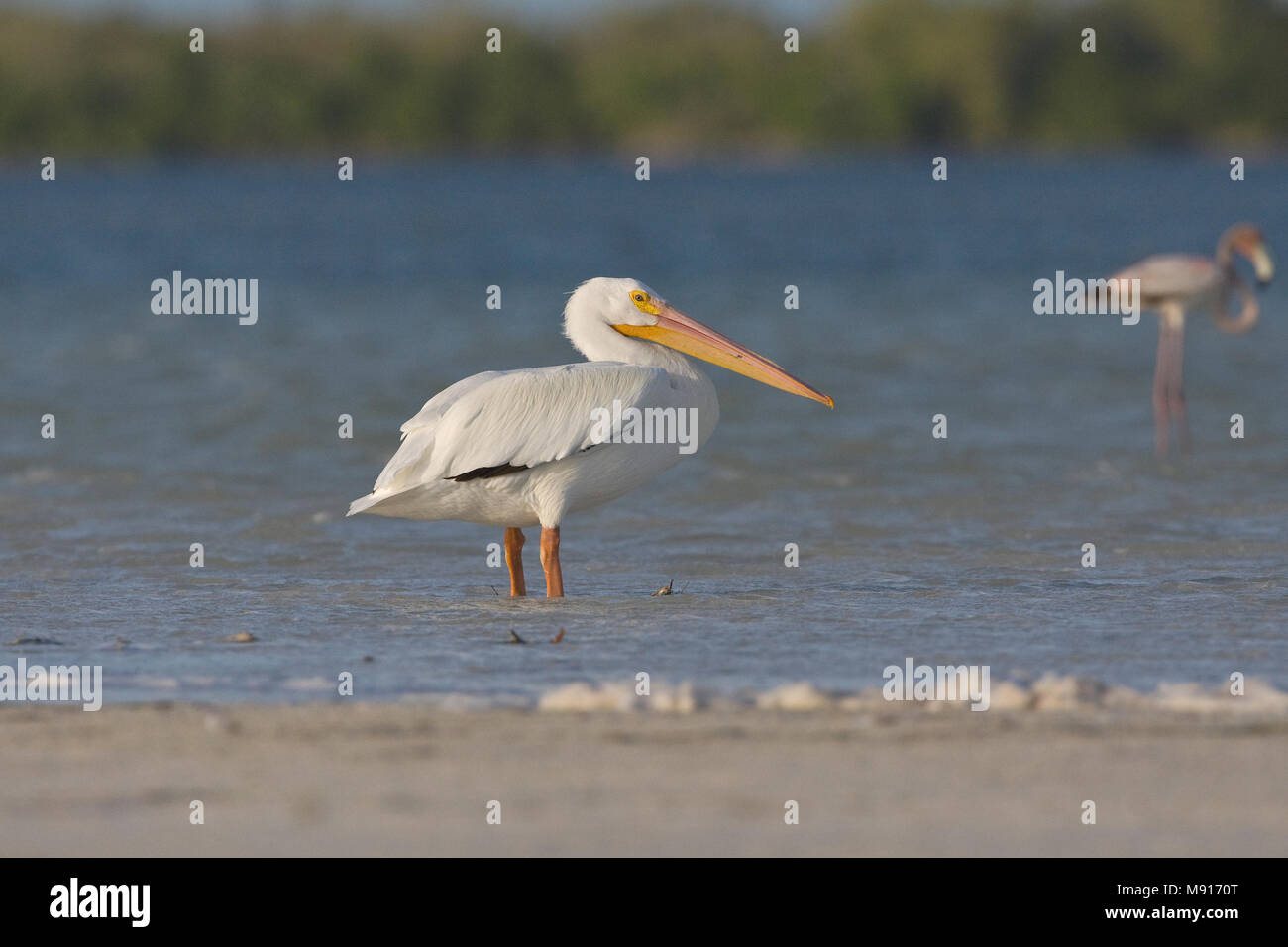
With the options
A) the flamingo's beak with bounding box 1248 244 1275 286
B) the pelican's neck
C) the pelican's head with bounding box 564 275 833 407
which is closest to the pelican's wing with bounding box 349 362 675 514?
the pelican's neck

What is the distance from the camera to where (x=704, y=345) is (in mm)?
7523

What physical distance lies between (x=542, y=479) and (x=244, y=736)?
233cm

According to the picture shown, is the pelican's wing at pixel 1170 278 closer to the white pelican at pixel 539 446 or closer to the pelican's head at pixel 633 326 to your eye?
the pelican's head at pixel 633 326

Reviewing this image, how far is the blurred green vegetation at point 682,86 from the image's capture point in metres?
96.4

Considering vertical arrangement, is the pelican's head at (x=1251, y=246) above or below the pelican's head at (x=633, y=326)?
above

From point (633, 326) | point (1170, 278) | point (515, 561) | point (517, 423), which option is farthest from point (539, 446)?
point (1170, 278)

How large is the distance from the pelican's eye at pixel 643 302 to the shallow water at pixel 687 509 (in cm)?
105

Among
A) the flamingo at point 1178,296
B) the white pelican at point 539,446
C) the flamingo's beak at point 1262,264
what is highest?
the flamingo's beak at point 1262,264

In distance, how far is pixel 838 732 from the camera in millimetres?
4875

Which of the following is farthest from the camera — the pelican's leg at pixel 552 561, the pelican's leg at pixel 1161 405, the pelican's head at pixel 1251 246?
the pelican's head at pixel 1251 246

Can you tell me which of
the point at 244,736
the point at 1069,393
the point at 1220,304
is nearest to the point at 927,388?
the point at 1069,393

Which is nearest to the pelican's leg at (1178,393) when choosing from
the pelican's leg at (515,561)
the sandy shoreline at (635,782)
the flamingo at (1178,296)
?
the flamingo at (1178,296)

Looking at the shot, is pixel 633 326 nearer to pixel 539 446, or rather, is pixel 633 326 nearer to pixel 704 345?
pixel 704 345
